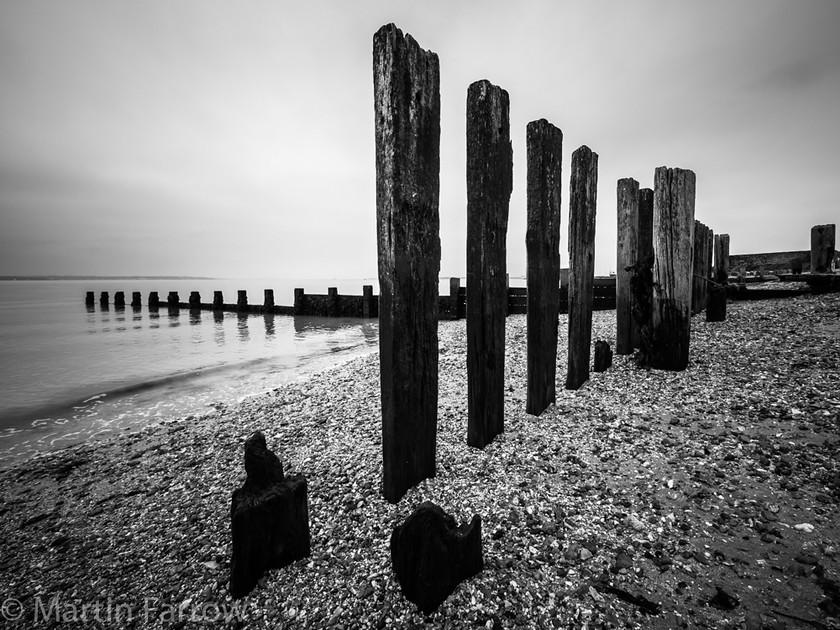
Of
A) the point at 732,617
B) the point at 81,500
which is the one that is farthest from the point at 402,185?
the point at 81,500

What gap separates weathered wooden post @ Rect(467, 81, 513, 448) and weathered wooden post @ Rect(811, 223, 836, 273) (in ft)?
39.2

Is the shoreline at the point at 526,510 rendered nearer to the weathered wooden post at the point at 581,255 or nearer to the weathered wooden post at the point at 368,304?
the weathered wooden post at the point at 581,255

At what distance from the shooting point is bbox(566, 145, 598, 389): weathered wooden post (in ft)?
13.7

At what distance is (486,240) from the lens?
9.12 ft

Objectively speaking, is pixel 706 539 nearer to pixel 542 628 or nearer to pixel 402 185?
pixel 542 628

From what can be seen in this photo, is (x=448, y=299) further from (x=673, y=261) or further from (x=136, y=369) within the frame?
(x=673, y=261)

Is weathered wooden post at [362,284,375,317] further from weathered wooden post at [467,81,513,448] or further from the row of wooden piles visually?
weathered wooden post at [467,81,513,448]

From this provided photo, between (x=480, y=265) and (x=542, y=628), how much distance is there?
2.11 m

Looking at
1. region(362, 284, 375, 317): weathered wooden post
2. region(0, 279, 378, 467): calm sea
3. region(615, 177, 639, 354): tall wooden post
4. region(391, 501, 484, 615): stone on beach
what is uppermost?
region(615, 177, 639, 354): tall wooden post

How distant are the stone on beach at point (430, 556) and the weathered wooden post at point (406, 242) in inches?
26.6

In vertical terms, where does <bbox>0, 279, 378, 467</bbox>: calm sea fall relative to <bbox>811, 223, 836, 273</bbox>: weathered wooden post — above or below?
below

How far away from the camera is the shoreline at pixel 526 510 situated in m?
1.72

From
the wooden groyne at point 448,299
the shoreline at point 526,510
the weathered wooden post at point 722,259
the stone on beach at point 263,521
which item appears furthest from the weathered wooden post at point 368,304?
the stone on beach at point 263,521

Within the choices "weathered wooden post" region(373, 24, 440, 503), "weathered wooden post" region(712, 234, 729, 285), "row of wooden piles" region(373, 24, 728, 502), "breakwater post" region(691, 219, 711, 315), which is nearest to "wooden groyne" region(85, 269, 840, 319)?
"weathered wooden post" region(712, 234, 729, 285)
